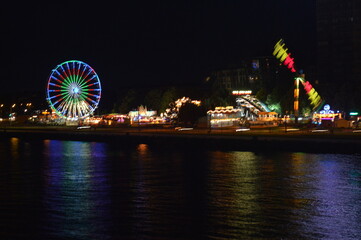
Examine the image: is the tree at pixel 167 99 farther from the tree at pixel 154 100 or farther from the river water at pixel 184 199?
the river water at pixel 184 199

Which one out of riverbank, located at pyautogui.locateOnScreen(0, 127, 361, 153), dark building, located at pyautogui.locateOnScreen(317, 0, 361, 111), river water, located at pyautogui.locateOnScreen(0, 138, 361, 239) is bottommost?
river water, located at pyautogui.locateOnScreen(0, 138, 361, 239)

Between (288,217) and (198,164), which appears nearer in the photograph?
(288,217)

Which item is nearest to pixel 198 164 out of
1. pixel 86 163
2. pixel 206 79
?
pixel 86 163

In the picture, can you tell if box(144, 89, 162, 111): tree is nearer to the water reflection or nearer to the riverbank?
the riverbank

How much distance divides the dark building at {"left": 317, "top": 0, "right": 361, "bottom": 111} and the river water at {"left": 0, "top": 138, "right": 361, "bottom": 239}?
108 m

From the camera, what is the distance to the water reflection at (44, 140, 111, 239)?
54.9 ft

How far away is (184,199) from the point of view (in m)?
21.8

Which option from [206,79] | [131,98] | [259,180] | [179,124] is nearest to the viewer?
[259,180]

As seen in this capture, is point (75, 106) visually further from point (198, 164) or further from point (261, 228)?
point (261, 228)

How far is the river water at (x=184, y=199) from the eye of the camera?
16.5m

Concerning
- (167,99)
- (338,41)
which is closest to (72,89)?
(167,99)

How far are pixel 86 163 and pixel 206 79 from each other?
118 metres

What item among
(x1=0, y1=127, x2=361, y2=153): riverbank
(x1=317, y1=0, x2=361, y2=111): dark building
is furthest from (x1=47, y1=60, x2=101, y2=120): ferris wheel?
(x1=317, y1=0, x2=361, y2=111): dark building

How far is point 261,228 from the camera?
1648 centimetres
